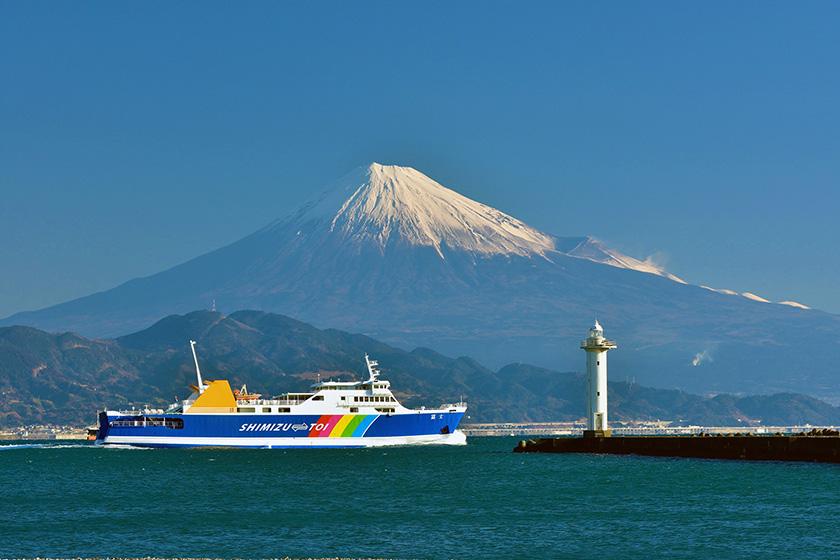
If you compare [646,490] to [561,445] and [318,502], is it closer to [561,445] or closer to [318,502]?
[318,502]

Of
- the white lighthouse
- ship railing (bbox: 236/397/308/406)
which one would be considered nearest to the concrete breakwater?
the white lighthouse

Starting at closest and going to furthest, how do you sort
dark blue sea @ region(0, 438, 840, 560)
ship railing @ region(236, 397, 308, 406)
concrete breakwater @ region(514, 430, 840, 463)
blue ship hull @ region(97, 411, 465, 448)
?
dark blue sea @ region(0, 438, 840, 560) < concrete breakwater @ region(514, 430, 840, 463) < blue ship hull @ region(97, 411, 465, 448) < ship railing @ region(236, 397, 308, 406)

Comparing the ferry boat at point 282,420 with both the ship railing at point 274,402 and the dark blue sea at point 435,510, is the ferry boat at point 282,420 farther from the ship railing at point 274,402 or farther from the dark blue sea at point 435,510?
the dark blue sea at point 435,510

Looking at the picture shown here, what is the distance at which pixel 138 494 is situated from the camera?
2813 inches

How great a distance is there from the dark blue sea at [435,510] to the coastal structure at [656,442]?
2.00 m

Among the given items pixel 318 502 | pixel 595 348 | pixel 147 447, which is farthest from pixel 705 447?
pixel 147 447

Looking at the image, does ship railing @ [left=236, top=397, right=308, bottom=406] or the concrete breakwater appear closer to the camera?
the concrete breakwater

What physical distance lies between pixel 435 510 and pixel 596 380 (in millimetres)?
40272

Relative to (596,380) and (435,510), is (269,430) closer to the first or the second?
(596,380)

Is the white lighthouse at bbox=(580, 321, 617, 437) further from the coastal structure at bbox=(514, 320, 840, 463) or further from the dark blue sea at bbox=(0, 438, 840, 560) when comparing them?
the dark blue sea at bbox=(0, 438, 840, 560)

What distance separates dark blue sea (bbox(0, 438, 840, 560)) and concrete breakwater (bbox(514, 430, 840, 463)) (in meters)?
1.78

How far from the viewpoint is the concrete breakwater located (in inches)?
3285

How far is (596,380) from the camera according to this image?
98938 mm

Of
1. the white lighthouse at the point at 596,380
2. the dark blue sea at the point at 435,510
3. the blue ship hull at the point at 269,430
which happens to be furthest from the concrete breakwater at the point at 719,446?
the blue ship hull at the point at 269,430
